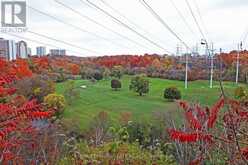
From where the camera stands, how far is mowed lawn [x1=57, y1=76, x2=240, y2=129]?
27438mm

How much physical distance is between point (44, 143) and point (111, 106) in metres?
23.5

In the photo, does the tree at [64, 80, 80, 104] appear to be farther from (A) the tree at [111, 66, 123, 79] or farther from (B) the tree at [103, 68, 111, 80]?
(A) the tree at [111, 66, 123, 79]

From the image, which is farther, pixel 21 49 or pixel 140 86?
pixel 140 86

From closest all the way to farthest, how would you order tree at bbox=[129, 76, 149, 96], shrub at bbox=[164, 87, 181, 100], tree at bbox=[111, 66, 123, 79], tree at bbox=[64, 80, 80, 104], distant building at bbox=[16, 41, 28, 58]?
distant building at bbox=[16, 41, 28, 58] → tree at bbox=[64, 80, 80, 104] → shrub at bbox=[164, 87, 181, 100] → tree at bbox=[129, 76, 149, 96] → tree at bbox=[111, 66, 123, 79]

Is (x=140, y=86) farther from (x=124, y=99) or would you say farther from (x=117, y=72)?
(x=117, y=72)

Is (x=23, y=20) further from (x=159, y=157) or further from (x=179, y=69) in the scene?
(x=179, y=69)

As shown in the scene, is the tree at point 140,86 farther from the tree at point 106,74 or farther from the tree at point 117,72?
the tree at point 106,74

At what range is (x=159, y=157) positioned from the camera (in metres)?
8.25

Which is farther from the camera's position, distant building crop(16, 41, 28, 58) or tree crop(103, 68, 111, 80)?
tree crop(103, 68, 111, 80)

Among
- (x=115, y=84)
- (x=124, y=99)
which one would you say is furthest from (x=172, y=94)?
(x=115, y=84)

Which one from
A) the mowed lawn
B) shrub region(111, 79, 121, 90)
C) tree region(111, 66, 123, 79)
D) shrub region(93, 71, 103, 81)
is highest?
tree region(111, 66, 123, 79)

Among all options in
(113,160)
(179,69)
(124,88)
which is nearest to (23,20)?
(113,160)

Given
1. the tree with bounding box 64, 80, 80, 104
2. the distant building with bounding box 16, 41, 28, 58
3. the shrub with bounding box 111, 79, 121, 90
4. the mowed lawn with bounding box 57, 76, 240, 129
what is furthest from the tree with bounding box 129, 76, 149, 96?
the distant building with bounding box 16, 41, 28, 58

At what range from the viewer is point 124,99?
3825 cm
